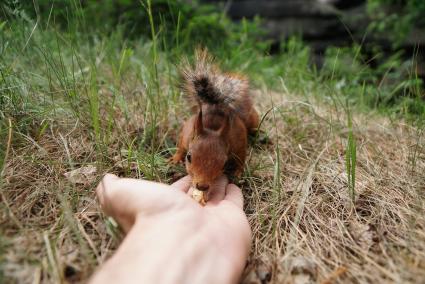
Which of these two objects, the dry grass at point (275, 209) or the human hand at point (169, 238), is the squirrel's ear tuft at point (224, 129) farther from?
the human hand at point (169, 238)

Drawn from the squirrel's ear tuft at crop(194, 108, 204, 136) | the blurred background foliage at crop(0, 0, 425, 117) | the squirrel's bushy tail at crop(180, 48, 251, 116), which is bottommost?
the blurred background foliage at crop(0, 0, 425, 117)

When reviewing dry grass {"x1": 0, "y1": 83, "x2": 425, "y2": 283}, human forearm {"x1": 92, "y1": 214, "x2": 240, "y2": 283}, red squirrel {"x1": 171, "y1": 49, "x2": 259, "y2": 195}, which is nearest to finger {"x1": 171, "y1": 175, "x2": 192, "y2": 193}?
red squirrel {"x1": 171, "y1": 49, "x2": 259, "y2": 195}

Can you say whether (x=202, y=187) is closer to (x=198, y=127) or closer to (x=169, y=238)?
(x=198, y=127)

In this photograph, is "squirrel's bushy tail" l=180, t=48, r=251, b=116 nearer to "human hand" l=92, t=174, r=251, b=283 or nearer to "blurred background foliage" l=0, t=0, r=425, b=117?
"human hand" l=92, t=174, r=251, b=283

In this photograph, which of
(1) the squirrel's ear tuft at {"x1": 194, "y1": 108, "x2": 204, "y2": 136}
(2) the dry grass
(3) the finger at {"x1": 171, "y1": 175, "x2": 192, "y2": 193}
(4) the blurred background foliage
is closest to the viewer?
(2) the dry grass

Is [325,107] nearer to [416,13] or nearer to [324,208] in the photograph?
[324,208]

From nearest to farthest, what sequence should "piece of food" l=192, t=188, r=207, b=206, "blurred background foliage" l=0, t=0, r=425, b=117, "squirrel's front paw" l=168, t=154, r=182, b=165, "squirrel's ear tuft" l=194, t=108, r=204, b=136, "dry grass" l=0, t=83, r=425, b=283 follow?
1. "dry grass" l=0, t=83, r=425, b=283
2. "piece of food" l=192, t=188, r=207, b=206
3. "squirrel's ear tuft" l=194, t=108, r=204, b=136
4. "squirrel's front paw" l=168, t=154, r=182, b=165
5. "blurred background foliage" l=0, t=0, r=425, b=117
